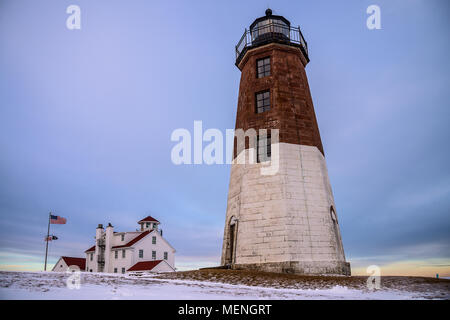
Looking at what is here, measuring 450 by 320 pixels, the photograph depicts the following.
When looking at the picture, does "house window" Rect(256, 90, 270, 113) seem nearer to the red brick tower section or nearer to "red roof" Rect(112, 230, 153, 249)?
the red brick tower section

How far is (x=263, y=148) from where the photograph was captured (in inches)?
750

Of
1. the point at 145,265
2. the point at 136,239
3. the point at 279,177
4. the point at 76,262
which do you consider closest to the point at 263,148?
the point at 279,177

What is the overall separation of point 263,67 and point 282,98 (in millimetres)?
3095

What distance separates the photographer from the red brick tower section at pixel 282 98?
19.2 metres

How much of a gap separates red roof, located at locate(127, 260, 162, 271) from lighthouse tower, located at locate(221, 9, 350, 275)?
24.3 metres

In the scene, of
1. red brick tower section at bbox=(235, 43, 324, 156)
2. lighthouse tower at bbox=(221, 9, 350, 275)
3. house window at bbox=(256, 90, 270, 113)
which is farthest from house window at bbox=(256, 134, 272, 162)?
house window at bbox=(256, 90, 270, 113)

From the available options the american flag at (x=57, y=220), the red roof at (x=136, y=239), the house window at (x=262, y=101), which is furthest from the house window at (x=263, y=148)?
the red roof at (x=136, y=239)

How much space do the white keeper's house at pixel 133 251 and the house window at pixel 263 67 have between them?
30.2 meters

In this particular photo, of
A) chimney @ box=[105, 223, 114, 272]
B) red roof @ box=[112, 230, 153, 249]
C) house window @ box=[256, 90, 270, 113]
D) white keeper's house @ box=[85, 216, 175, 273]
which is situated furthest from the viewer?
chimney @ box=[105, 223, 114, 272]

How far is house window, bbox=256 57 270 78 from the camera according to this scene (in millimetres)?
21047

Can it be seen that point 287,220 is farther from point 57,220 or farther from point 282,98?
point 57,220
